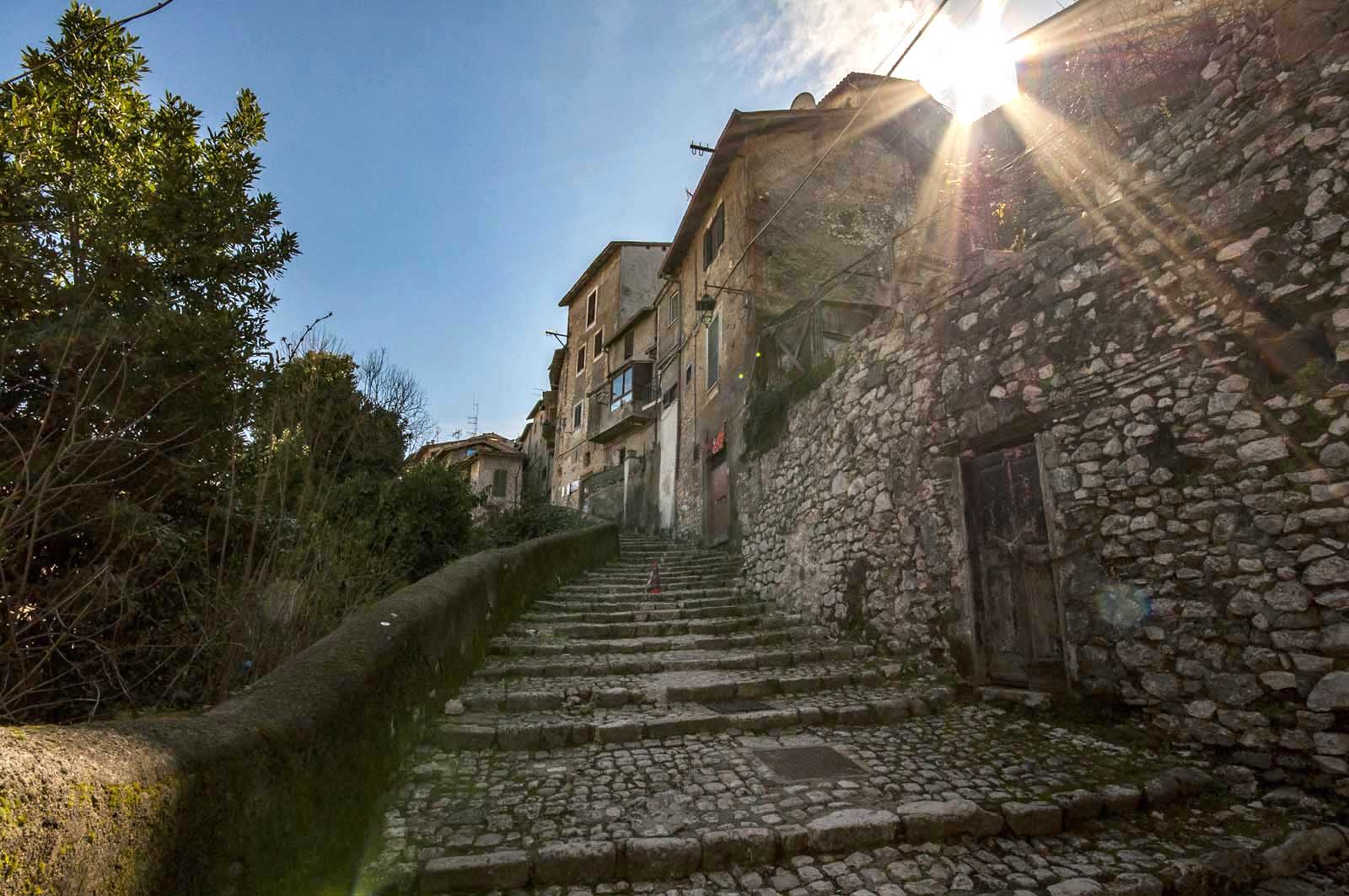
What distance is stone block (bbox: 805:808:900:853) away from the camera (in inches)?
119

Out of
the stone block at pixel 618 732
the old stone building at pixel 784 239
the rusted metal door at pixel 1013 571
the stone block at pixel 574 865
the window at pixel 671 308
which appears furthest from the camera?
the window at pixel 671 308

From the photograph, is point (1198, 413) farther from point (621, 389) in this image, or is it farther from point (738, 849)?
point (621, 389)

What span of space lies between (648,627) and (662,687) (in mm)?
2137

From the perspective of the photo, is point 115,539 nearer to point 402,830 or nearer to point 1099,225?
point 402,830

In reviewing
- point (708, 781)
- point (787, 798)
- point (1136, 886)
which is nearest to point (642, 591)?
point (708, 781)

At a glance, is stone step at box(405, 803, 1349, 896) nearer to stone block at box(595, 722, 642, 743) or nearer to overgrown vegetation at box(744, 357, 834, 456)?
stone block at box(595, 722, 642, 743)

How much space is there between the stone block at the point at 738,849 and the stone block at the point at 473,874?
0.81 m

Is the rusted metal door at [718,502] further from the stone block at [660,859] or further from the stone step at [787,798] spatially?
the stone block at [660,859]

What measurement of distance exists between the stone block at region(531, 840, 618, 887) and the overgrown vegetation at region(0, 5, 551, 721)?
2.03 metres

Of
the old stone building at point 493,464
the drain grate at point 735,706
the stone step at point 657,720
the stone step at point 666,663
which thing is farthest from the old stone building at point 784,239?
the old stone building at point 493,464

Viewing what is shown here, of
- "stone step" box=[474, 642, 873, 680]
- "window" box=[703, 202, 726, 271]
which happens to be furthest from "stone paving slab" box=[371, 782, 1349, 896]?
"window" box=[703, 202, 726, 271]

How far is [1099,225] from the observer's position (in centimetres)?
462

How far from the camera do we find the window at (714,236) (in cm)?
1562

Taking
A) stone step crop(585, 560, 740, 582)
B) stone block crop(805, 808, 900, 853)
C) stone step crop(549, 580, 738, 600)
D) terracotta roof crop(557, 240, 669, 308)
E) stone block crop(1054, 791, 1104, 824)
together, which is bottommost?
stone block crop(805, 808, 900, 853)
